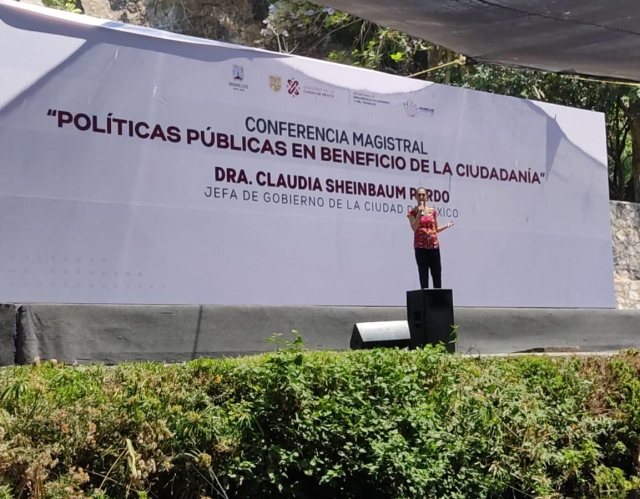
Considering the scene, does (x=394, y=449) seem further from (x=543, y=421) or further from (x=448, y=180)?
(x=448, y=180)

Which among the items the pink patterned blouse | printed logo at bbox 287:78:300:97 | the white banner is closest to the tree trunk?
the white banner

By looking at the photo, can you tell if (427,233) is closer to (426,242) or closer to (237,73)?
(426,242)

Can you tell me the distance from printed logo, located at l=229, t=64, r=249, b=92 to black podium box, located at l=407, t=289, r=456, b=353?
11.0 feet

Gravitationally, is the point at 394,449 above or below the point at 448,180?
below

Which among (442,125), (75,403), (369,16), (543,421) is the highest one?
(369,16)

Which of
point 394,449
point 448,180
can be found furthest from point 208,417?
point 448,180

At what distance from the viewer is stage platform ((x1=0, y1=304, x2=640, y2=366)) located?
7402mm

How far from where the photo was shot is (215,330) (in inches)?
340

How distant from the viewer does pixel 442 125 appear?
11.2 m

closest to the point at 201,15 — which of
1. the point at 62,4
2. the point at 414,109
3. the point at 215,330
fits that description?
the point at 62,4

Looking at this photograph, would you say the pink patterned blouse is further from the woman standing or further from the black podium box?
the black podium box

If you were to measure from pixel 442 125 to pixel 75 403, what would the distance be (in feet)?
25.7

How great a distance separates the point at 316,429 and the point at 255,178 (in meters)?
5.23

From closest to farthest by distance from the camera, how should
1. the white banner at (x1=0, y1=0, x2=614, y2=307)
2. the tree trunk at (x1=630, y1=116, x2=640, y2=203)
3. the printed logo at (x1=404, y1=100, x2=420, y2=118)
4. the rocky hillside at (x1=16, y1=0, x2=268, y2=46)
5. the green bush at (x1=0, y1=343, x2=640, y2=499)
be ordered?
the green bush at (x1=0, y1=343, x2=640, y2=499) < the white banner at (x1=0, y1=0, x2=614, y2=307) < the printed logo at (x1=404, y1=100, x2=420, y2=118) < the tree trunk at (x1=630, y1=116, x2=640, y2=203) < the rocky hillside at (x1=16, y1=0, x2=268, y2=46)
